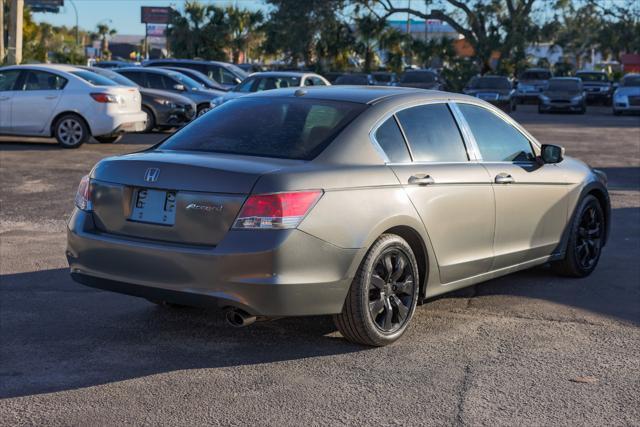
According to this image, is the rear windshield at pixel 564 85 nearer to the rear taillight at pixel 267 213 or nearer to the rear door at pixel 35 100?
the rear door at pixel 35 100

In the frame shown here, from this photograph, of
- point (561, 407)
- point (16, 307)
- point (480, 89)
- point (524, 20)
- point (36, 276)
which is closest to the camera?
point (561, 407)

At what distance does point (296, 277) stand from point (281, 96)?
1.63 meters

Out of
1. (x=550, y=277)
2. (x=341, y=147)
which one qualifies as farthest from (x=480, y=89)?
(x=341, y=147)

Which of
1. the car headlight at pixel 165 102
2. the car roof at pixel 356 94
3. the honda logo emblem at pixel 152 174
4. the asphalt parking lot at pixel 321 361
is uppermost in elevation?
the car roof at pixel 356 94

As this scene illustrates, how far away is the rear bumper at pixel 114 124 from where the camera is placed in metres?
18.5

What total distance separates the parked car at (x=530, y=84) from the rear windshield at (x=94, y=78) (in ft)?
114

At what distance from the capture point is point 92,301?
23.0ft

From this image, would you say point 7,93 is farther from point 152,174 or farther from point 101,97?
point 152,174

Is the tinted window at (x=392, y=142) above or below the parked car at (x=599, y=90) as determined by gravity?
above

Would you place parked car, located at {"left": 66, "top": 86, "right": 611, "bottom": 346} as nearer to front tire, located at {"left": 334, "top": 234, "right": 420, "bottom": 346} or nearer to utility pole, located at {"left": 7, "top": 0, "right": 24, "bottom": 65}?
front tire, located at {"left": 334, "top": 234, "right": 420, "bottom": 346}

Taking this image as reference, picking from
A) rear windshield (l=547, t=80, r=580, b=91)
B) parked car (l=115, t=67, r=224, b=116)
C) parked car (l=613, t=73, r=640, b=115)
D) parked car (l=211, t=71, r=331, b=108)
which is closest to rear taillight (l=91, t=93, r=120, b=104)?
parked car (l=211, t=71, r=331, b=108)

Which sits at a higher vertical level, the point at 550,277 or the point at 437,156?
the point at 437,156

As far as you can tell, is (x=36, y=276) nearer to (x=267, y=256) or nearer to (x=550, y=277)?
(x=267, y=256)

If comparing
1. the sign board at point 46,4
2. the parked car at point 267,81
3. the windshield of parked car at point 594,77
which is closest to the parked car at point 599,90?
the windshield of parked car at point 594,77
